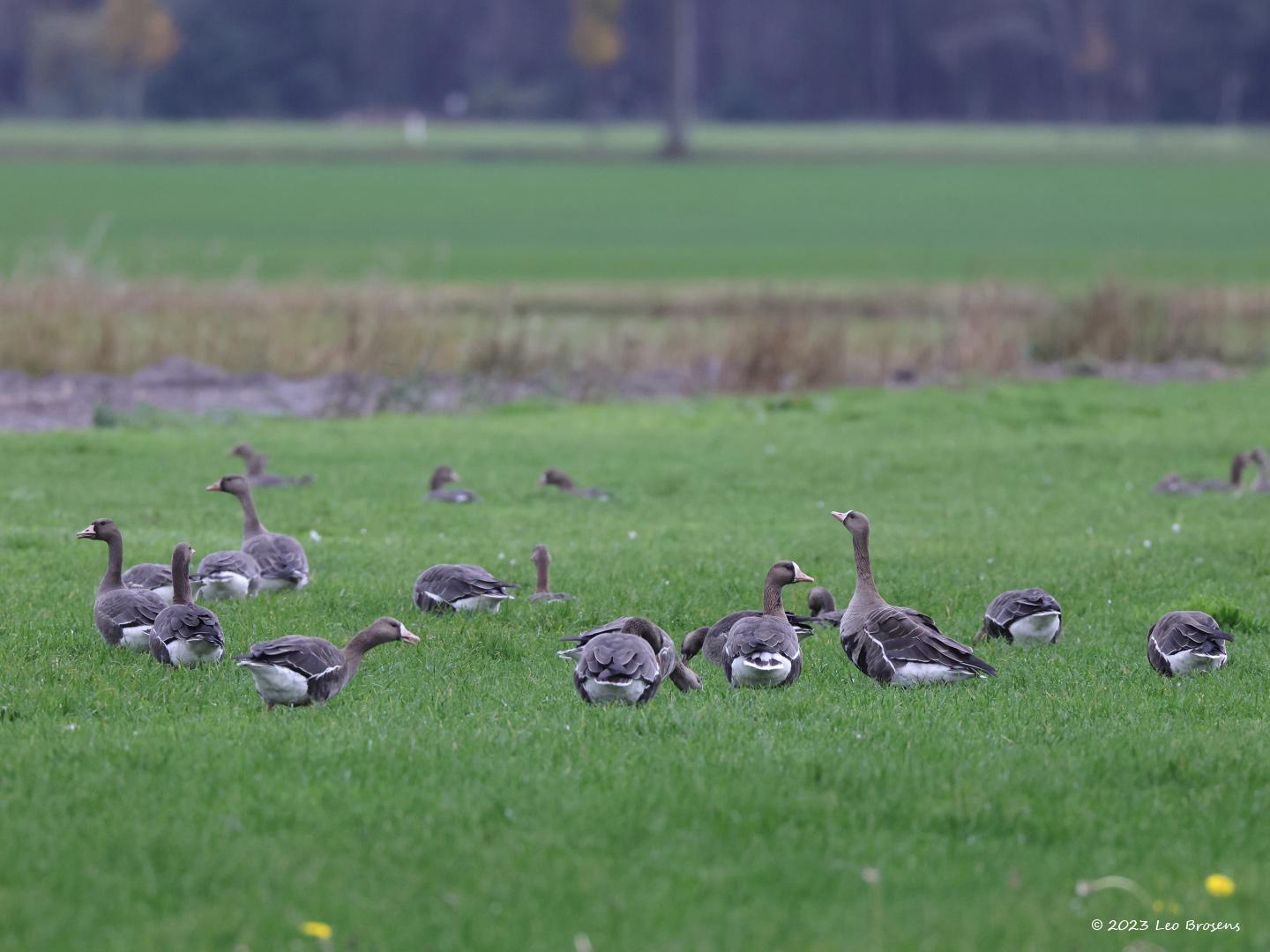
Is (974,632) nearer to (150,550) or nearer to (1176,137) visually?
(150,550)

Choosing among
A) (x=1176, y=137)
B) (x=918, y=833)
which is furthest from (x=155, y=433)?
(x=1176, y=137)

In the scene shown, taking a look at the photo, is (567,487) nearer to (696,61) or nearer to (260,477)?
(260,477)

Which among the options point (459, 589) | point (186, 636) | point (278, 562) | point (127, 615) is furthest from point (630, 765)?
point (278, 562)

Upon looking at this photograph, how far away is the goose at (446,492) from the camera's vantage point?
18625 millimetres

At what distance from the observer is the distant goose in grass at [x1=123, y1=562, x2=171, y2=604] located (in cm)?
1253

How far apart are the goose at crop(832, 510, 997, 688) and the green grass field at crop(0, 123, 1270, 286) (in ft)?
87.8

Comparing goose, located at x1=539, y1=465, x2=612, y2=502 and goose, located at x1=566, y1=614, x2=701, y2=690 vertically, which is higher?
goose, located at x1=566, y1=614, x2=701, y2=690

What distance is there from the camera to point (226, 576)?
41.5ft

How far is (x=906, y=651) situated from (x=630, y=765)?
8.62ft

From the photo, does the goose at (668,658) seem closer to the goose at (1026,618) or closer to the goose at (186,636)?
the goose at (186,636)

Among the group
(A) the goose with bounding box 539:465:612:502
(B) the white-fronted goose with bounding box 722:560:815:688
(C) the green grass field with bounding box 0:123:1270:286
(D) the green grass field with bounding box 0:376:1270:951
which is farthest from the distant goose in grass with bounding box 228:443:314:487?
Result: (C) the green grass field with bounding box 0:123:1270:286

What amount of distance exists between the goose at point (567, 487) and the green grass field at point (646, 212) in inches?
720

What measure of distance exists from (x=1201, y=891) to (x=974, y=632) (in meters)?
5.50

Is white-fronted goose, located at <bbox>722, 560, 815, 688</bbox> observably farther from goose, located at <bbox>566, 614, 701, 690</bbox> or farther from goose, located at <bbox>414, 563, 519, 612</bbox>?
goose, located at <bbox>414, 563, 519, 612</bbox>
